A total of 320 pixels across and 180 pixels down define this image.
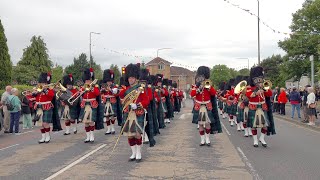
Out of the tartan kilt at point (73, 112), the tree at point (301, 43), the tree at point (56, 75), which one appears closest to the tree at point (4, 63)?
the tartan kilt at point (73, 112)

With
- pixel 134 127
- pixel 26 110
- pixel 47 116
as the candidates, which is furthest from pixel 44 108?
pixel 26 110

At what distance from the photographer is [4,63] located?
29.6 m

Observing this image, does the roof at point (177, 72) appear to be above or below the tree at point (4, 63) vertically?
above

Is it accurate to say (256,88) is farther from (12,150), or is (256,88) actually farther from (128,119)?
(12,150)

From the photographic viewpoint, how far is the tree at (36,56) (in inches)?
2079

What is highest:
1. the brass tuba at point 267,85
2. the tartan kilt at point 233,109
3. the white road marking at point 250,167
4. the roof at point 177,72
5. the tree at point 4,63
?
the roof at point 177,72

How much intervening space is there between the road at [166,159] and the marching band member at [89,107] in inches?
16.2

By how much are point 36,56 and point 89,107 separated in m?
43.6

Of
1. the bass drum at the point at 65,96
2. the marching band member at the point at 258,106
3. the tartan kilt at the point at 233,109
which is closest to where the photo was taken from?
the marching band member at the point at 258,106

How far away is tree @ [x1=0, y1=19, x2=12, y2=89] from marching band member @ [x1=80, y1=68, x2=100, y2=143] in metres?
17.5

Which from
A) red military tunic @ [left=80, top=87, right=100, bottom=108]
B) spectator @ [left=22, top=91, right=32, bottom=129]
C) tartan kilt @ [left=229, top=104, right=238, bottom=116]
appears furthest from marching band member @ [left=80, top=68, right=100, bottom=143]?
tartan kilt @ [left=229, top=104, right=238, bottom=116]

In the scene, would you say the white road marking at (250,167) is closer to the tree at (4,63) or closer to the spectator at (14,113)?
the spectator at (14,113)

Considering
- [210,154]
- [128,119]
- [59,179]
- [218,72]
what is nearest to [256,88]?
[210,154]

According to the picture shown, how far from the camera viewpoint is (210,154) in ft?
33.0
